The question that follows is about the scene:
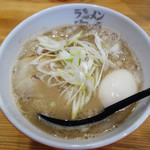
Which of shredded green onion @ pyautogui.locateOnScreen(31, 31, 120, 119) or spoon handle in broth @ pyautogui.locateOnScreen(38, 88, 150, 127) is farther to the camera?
shredded green onion @ pyautogui.locateOnScreen(31, 31, 120, 119)

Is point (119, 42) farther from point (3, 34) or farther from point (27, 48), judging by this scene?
point (3, 34)

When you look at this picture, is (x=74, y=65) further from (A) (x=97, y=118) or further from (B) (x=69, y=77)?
(A) (x=97, y=118)

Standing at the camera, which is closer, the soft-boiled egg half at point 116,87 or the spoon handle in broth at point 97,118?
the spoon handle in broth at point 97,118

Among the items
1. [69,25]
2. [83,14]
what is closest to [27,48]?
[69,25]

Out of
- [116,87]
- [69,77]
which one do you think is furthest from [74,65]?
[116,87]

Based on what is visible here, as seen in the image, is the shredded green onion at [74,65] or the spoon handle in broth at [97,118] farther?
the shredded green onion at [74,65]
